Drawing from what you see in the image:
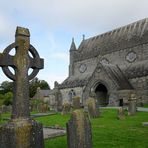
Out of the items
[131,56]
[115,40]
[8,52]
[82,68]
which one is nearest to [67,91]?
[82,68]

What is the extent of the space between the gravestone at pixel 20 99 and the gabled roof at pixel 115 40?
103ft

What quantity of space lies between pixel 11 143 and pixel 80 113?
194 centimetres

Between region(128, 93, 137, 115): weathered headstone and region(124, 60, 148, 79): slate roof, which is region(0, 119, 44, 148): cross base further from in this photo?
region(124, 60, 148, 79): slate roof

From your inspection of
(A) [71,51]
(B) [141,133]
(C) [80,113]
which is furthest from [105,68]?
(C) [80,113]

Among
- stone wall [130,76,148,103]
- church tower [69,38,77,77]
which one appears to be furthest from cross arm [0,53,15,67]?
church tower [69,38,77,77]

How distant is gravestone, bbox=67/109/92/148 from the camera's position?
728 cm

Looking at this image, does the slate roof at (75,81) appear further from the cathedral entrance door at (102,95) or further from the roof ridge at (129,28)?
the roof ridge at (129,28)

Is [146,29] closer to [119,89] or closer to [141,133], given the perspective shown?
[119,89]

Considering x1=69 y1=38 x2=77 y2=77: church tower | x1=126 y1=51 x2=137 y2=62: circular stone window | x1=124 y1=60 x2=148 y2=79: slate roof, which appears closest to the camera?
x1=124 y1=60 x2=148 y2=79: slate roof

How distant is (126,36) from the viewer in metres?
39.8

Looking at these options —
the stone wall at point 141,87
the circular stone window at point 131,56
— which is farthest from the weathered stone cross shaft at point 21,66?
the circular stone window at point 131,56

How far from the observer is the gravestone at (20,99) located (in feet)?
20.7

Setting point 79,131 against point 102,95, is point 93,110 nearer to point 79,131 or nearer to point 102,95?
point 79,131

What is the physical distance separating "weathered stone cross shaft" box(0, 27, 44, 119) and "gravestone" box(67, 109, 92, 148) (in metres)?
1.30
